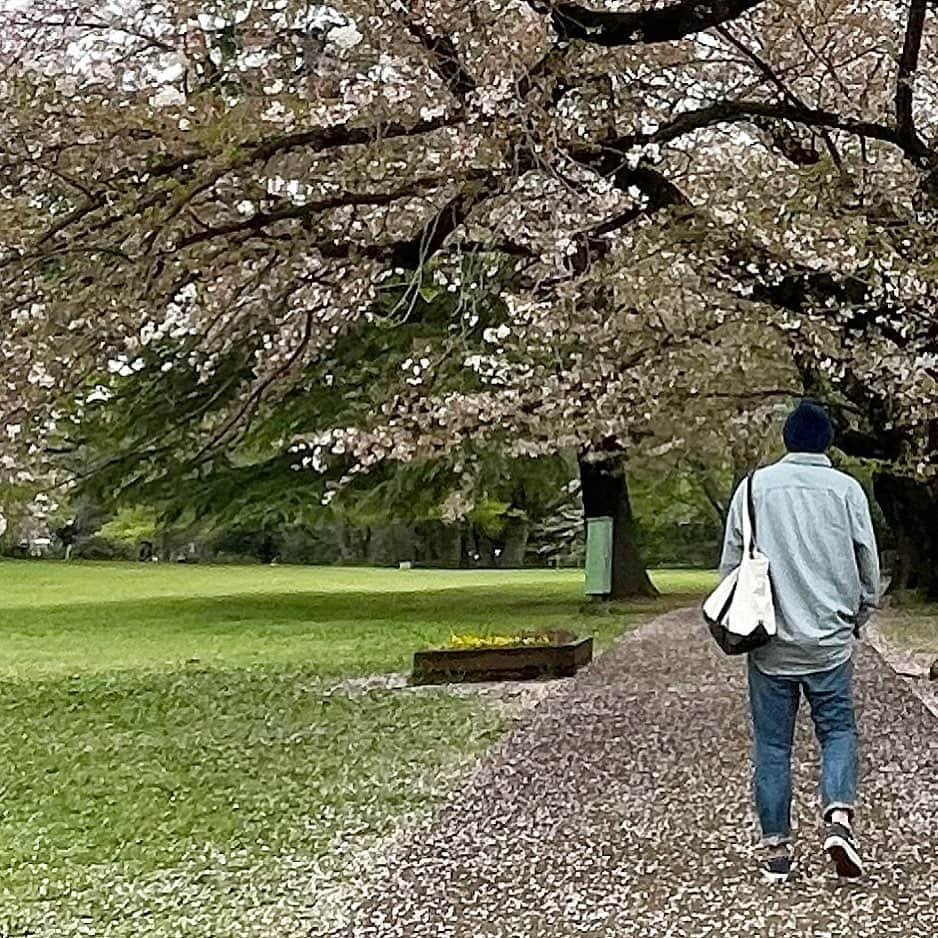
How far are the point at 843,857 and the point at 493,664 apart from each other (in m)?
7.49

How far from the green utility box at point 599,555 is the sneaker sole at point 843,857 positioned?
17358 mm

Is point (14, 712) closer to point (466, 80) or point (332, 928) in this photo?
point (466, 80)

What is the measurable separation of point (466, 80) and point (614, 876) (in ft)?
19.7

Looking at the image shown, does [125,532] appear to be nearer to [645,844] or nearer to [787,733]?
[645,844]

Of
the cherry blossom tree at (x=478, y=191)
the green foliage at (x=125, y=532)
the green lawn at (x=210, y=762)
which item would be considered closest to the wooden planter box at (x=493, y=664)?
the green lawn at (x=210, y=762)

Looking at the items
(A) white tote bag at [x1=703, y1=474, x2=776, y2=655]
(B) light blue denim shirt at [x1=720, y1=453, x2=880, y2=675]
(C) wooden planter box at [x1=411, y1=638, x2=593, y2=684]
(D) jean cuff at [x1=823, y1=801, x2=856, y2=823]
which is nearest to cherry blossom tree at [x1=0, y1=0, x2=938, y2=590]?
(C) wooden planter box at [x1=411, y1=638, x2=593, y2=684]

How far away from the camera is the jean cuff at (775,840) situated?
5840 mm

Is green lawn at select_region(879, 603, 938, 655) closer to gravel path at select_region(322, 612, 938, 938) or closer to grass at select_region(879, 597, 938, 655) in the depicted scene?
grass at select_region(879, 597, 938, 655)

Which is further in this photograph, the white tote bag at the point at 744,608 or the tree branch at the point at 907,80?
the tree branch at the point at 907,80

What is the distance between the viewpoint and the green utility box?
912 inches

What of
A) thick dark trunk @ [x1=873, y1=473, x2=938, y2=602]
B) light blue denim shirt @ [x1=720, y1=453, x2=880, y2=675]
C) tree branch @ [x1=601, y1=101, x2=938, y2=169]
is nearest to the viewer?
light blue denim shirt @ [x1=720, y1=453, x2=880, y2=675]

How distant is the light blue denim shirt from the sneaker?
664 mm

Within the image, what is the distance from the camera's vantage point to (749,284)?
13.1 metres

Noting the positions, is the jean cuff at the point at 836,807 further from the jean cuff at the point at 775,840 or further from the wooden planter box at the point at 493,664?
the wooden planter box at the point at 493,664
